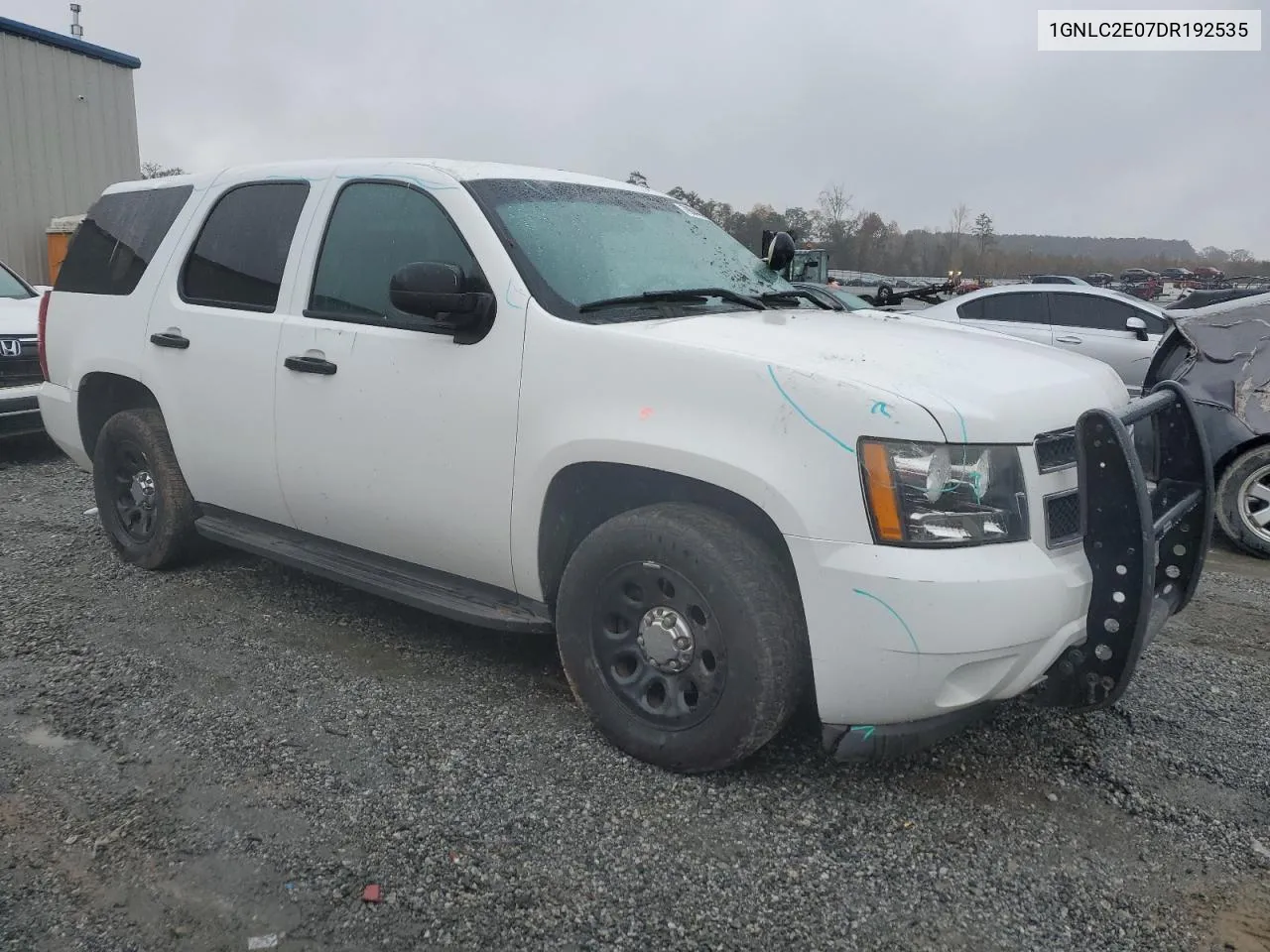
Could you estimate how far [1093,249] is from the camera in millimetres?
35125

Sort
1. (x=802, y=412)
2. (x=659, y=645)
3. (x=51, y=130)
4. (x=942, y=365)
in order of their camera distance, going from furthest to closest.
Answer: (x=51, y=130)
(x=659, y=645)
(x=942, y=365)
(x=802, y=412)

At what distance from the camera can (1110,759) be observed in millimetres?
3213

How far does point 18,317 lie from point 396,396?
5797mm

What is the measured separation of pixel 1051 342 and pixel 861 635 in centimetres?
825

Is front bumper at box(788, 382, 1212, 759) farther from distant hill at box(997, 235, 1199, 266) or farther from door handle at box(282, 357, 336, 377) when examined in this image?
distant hill at box(997, 235, 1199, 266)

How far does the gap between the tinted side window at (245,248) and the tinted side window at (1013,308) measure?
26.9 ft

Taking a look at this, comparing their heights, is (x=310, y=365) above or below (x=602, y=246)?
below

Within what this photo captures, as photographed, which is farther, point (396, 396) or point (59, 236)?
point (59, 236)

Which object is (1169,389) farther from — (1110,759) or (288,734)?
(288,734)

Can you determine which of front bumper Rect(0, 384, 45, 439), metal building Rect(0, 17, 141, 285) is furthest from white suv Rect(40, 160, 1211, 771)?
metal building Rect(0, 17, 141, 285)

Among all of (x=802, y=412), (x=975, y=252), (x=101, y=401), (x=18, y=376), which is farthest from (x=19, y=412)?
(x=975, y=252)

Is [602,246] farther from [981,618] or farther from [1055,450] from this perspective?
[981,618]

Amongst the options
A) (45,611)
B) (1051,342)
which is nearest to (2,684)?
(45,611)

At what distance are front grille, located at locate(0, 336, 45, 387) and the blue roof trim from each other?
8.78 metres
